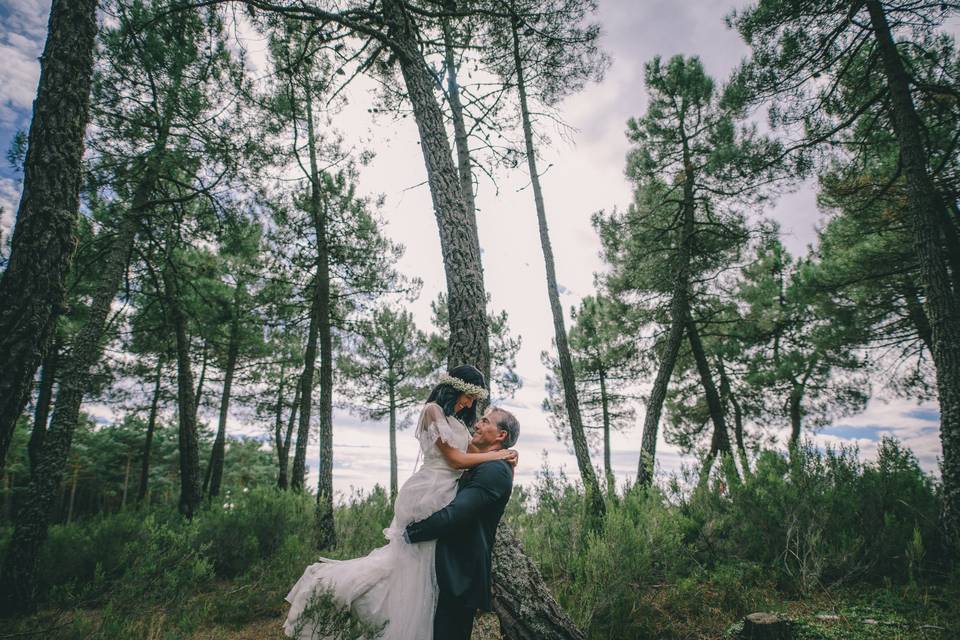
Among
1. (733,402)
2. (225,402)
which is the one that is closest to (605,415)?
(733,402)

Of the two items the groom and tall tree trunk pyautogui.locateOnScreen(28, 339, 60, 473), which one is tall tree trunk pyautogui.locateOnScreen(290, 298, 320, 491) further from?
the groom

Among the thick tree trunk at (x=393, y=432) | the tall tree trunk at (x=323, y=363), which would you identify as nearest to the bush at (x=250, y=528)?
the tall tree trunk at (x=323, y=363)

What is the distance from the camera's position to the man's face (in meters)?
2.64

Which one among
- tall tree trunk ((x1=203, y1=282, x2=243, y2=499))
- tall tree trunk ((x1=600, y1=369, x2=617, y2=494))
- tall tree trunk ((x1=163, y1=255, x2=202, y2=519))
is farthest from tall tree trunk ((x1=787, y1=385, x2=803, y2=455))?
tall tree trunk ((x1=203, y1=282, x2=243, y2=499))

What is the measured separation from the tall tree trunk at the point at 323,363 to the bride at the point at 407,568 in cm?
595

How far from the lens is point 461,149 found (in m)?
7.55

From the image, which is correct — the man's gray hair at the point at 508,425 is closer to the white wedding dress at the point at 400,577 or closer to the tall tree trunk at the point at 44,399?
the white wedding dress at the point at 400,577

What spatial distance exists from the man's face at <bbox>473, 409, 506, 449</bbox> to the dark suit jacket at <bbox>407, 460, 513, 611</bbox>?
27 centimetres

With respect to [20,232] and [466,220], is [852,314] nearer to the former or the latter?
[466,220]

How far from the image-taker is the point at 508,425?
8.98ft

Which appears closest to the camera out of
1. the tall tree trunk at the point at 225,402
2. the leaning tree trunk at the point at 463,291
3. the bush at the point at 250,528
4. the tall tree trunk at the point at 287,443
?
the leaning tree trunk at the point at 463,291

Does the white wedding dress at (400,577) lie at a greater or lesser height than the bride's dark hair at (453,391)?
lesser

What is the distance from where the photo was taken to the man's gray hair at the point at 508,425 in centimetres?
271

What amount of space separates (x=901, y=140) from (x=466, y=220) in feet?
20.7
